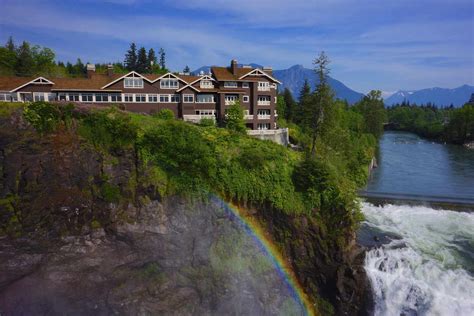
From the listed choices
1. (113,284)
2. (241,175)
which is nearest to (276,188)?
(241,175)

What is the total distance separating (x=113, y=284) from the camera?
2116 centimetres

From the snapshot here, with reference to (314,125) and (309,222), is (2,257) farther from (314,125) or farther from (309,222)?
(314,125)

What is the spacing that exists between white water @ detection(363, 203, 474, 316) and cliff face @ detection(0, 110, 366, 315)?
5.53 feet

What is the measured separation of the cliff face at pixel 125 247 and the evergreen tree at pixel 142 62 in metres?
65.8

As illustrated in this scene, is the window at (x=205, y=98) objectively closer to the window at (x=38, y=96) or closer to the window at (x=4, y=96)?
the window at (x=38, y=96)

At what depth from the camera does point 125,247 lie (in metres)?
22.5

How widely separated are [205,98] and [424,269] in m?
29.2

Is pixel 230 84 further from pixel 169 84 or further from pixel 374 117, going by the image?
pixel 374 117

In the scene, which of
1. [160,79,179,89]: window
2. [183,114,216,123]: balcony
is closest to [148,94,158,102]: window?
[160,79,179,89]: window

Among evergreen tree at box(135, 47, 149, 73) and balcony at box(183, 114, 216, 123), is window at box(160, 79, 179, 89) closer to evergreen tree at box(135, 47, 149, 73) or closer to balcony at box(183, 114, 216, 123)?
balcony at box(183, 114, 216, 123)

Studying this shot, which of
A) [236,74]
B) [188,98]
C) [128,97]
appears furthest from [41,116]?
[236,74]

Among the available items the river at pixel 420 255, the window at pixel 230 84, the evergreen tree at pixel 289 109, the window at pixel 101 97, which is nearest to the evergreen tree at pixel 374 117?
the evergreen tree at pixel 289 109

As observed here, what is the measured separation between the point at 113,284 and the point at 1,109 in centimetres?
1566

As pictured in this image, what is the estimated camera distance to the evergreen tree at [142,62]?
86.7 metres
